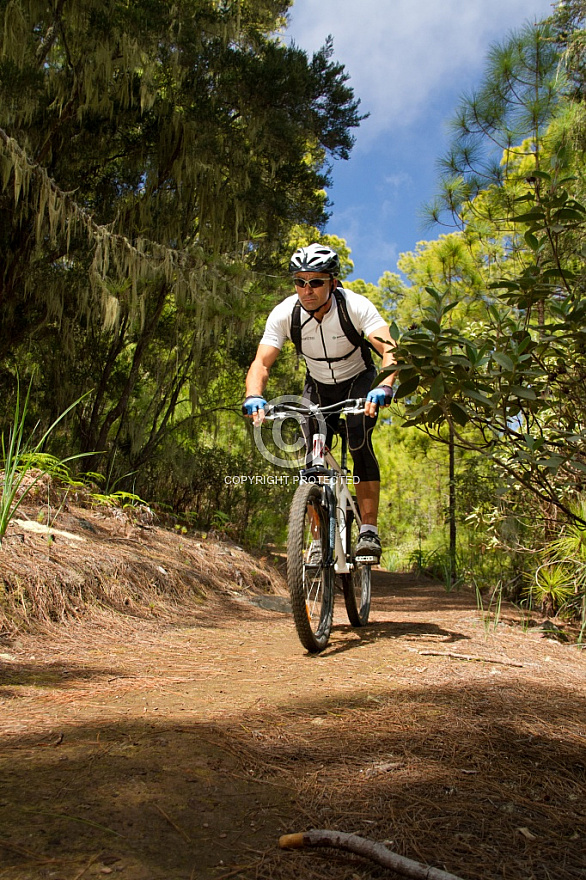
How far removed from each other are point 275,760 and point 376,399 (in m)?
1.82

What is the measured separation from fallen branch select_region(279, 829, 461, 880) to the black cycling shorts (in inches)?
89.3

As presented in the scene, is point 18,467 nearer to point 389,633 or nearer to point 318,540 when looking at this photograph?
point 318,540

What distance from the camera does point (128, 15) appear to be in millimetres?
7156

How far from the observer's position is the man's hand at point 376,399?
3145 mm

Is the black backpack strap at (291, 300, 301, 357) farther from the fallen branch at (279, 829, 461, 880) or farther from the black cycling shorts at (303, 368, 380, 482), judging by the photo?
the fallen branch at (279, 829, 461, 880)

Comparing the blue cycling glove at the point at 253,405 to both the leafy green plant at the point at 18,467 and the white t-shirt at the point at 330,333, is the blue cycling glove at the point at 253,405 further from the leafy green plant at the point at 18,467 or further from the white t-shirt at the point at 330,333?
the leafy green plant at the point at 18,467

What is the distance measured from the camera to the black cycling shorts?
3.51 m

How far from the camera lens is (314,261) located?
10.9 ft

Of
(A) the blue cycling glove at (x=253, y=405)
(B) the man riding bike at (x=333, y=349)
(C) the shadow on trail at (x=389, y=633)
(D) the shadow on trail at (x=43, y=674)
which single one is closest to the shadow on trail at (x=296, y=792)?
(D) the shadow on trail at (x=43, y=674)

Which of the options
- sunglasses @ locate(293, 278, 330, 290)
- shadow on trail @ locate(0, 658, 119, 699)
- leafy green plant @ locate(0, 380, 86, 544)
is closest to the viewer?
shadow on trail @ locate(0, 658, 119, 699)

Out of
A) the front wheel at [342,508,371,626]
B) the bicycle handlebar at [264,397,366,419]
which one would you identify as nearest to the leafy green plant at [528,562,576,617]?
the front wheel at [342,508,371,626]

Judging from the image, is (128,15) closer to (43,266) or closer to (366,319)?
(43,266)

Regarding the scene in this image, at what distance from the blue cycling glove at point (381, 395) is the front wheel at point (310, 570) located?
20.5 inches

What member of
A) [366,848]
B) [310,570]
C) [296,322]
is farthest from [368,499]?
[366,848]
